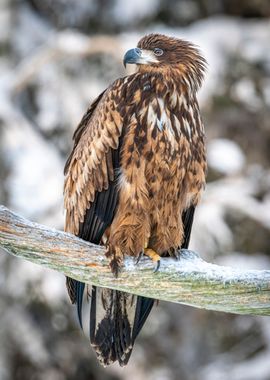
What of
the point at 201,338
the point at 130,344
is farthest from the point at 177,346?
the point at 130,344

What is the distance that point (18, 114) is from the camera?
1083 centimetres

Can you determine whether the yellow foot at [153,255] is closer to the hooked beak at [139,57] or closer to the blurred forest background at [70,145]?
the hooked beak at [139,57]

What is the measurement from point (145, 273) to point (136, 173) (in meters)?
0.51

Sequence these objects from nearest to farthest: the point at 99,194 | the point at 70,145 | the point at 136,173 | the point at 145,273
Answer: the point at 145,273, the point at 136,173, the point at 99,194, the point at 70,145

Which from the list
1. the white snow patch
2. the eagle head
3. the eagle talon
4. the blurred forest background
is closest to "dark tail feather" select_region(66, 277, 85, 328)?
the eagle talon

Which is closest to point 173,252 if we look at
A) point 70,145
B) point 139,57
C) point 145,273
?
point 145,273

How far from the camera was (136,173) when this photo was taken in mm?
5609

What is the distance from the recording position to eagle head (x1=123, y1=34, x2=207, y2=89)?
19.3ft

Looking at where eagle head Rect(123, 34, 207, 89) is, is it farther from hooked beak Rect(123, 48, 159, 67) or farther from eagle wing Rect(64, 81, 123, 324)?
eagle wing Rect(64, 81, 123, 324)

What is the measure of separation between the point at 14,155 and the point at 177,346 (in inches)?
107

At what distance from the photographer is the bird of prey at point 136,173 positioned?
5.63 metres

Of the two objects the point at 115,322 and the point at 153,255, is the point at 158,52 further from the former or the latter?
the point at 115,322

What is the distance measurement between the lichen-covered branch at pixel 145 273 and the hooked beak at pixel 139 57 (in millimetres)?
1036

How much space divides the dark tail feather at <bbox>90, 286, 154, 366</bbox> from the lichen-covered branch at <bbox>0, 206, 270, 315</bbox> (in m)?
0.48
